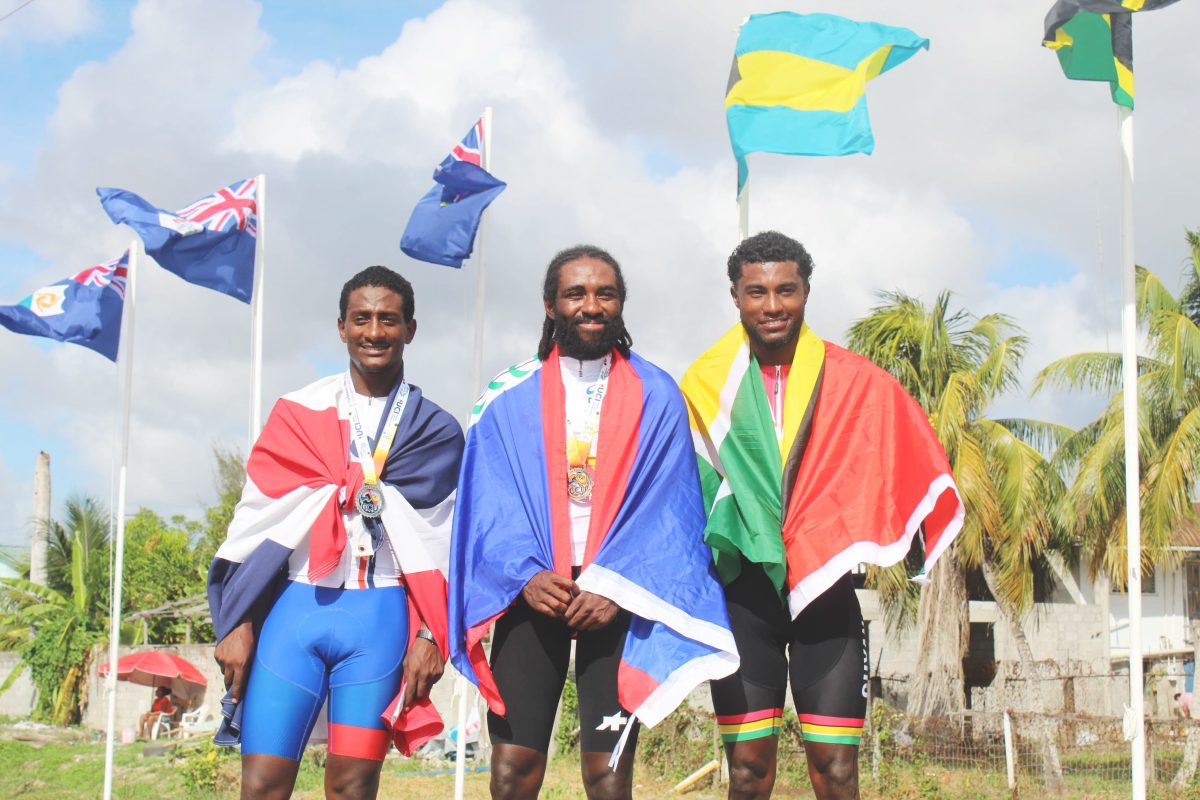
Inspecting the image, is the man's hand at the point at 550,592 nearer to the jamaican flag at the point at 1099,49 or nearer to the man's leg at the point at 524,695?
the man's leg at the point at 524,695

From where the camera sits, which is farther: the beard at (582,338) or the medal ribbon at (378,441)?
the medal ribbon at (378,441)

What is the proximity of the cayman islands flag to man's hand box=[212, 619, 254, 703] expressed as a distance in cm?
894

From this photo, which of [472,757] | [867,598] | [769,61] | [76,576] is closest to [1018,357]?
[867,598]

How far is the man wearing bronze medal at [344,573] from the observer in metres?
4.56

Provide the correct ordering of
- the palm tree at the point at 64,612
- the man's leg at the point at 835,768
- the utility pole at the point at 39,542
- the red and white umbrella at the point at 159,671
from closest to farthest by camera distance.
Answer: the man's leg at the point at 835,768
the red and white umbrella at the point at 159,671
the palm tree at the point at 64,612
the utility pole at the point at 39,542

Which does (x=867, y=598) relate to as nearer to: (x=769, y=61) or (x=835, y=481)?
(x=769, y=61)

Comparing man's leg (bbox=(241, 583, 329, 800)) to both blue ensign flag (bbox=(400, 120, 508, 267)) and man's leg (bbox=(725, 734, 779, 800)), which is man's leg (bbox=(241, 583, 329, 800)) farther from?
blue ensign flag (bbox=(400, 120, 508, 267))

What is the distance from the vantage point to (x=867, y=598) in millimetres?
22578

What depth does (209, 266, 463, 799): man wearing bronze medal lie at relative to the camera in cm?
456

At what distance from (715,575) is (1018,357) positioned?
14763mm

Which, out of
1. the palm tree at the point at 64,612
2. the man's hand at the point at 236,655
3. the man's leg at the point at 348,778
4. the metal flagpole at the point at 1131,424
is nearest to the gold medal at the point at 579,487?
the man's leg at the point at 348,778

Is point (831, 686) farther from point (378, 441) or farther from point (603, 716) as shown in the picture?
point (378, 441)

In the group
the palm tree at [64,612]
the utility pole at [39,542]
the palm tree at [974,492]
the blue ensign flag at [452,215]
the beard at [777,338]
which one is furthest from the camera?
the utility pole at [39,542]

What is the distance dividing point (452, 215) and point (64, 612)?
22.4m
